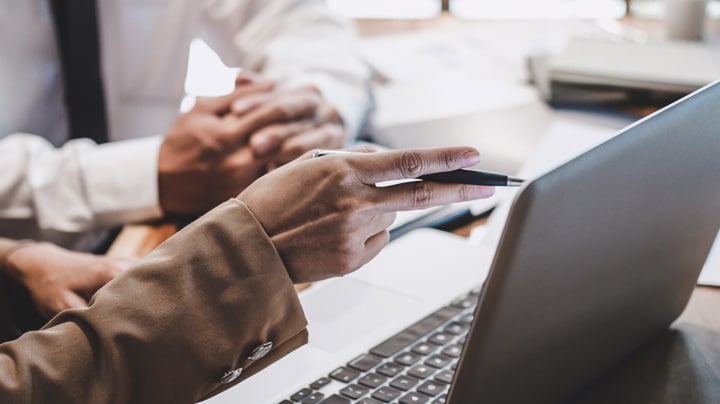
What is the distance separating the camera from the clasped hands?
0.88 metres

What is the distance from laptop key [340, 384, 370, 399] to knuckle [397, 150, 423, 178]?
16 centimetres

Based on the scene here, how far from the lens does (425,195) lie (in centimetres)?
49

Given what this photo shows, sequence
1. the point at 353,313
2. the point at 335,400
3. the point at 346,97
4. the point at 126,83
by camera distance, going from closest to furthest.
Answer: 1. the point at 335,400
2. the point at 353,313
3. the point at 346,97
4. the point at 126,83

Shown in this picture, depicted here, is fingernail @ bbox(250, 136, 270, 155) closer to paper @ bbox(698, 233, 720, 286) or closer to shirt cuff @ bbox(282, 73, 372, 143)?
shirt cuff @ bbox(282, 73, 372, 143)

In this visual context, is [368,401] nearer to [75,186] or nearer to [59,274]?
[59,274]

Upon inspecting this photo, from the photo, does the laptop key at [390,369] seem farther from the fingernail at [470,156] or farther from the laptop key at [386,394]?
the fingernail at [470,156]

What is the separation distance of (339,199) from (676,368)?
0.28 meters

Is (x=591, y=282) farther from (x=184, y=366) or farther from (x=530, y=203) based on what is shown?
(x=184, y=366)

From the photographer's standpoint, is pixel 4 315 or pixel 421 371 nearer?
pixel 421 371

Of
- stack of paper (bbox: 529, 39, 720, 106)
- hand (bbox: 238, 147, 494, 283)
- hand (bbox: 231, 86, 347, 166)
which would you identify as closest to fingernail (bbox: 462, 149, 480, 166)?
hand (bbox: 238, 147, 494, 283)

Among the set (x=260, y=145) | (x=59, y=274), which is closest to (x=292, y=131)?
(x=260, y=145)

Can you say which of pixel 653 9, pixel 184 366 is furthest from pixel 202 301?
pixel 653 9

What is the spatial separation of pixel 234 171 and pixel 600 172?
56 centimetres

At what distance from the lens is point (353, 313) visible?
0.66m
